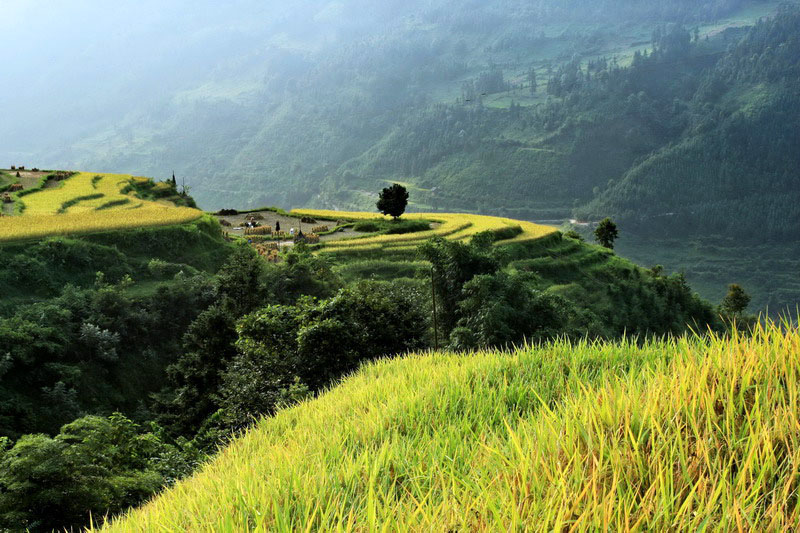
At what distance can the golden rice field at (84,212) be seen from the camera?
29.5 metres

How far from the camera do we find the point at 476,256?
19.2m

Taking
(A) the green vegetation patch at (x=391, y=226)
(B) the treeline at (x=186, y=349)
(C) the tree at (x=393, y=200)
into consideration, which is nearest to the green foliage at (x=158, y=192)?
(A) the green vegetation patch at (x=391, y=226)

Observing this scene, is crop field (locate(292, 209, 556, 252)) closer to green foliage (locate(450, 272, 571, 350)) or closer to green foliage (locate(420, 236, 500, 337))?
green foliage (locate(420, 236, 500, 337))

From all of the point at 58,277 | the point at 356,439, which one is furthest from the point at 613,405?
the point at 58,277

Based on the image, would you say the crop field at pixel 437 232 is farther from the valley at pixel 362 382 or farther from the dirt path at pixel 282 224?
the dirt path at pixel 282 224

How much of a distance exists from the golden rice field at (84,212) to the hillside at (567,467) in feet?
98.8

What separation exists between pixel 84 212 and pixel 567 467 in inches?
1611

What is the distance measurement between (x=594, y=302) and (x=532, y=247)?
8606 millimetres

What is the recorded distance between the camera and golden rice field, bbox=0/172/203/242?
1163 inches

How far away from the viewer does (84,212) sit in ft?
121

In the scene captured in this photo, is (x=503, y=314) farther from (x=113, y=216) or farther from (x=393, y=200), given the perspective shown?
(x=393, y=200)

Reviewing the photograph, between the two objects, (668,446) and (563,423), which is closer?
(668,446)

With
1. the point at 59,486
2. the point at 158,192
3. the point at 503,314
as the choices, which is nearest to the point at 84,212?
the point at 158,192

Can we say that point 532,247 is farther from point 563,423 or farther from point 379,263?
point 563,423
